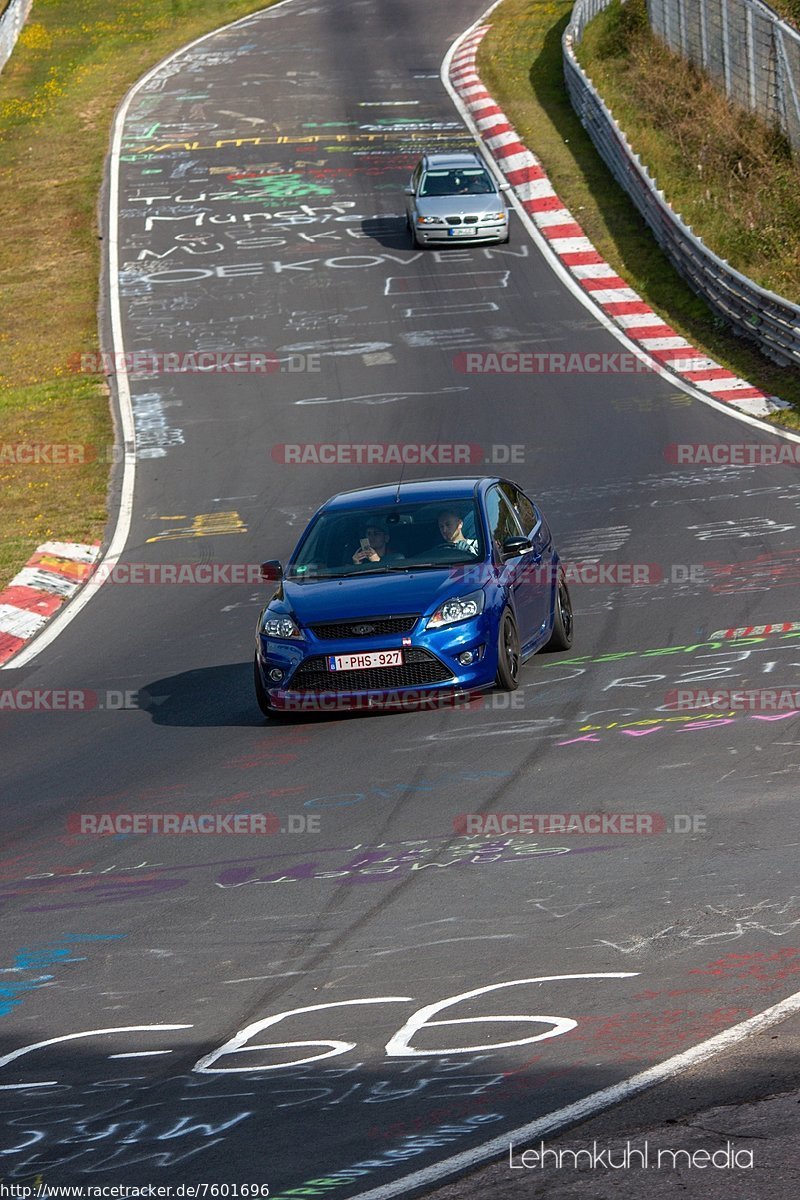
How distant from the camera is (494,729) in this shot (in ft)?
36.4

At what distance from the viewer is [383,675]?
38.2 feet

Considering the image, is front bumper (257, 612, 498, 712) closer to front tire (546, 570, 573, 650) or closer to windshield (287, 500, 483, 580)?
windshield (287, 500, 483, 580)

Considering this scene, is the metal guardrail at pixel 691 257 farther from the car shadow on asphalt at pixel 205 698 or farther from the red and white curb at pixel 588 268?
the car shadow on asphalt at pixel 205 698

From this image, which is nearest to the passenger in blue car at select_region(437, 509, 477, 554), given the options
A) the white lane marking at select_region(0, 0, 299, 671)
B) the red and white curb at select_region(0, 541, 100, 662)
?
the white lane marking at select_region(0, 0, 299, 671)

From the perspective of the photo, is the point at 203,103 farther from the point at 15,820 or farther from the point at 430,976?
the point at 430,976

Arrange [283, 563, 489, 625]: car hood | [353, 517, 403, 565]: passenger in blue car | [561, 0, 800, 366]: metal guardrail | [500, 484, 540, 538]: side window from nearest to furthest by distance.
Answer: [283, 563, 489, 625]: car hood → [353, 517, 403, 565]: passenger in blue car → [500, 484, 540, 538]: side window → [561, 0, 800, 366]: metal guardrail

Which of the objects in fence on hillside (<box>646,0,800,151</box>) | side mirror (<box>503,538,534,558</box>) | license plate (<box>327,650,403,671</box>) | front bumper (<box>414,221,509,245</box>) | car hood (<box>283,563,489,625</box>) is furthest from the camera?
front bumper (<box>414,221,509,245</box>)

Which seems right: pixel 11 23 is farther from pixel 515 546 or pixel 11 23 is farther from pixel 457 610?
pixel 457 610

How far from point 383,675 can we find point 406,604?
1.79ft

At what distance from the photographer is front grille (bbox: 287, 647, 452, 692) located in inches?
456

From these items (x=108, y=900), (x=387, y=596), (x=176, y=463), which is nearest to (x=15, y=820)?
(x=108, y=900)

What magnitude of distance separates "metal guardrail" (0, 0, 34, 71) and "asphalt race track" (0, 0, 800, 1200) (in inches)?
1196

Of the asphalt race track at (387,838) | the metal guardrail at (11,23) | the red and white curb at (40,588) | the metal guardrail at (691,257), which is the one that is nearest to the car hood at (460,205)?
the metal guardrail at (691,257)

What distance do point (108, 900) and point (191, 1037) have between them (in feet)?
7.33
